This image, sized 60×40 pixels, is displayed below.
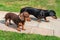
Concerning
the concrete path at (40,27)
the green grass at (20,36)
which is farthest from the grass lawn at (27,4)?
the green grass at (20,36)

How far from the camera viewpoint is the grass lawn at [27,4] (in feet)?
44.0

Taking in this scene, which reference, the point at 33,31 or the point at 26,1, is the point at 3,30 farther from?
the point at 26,1

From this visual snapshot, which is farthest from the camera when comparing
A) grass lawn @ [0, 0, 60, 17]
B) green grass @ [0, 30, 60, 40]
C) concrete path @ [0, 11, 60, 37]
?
grass lawn @ [0, 0, 60, 17]

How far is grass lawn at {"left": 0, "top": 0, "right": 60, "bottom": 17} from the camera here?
1340cm

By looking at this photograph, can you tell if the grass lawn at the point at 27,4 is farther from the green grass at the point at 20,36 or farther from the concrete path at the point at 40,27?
the green grass at the point at 20,36

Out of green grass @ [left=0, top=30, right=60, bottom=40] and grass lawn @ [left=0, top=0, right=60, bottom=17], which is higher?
grass lawn @ [left=0, top=0, right=60, bottom=17]

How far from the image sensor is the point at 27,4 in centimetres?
1441

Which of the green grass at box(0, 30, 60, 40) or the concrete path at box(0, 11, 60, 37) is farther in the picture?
the concrete path at box(0, 11, 60, 37)

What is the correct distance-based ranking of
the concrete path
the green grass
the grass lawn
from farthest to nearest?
1. the grass lawn
2. the concrete path
3. the green grass

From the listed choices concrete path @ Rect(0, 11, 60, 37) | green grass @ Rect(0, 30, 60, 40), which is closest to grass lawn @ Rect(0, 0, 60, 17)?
concrete path @ Rect(0, 11, 60, 37)

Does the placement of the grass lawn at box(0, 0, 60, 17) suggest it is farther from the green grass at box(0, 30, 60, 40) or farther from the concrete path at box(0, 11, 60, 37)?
the green grass at box(0, 30, 60, 40)

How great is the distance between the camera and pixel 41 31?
30.6ft

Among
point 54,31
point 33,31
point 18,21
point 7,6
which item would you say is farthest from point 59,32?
point 7,6

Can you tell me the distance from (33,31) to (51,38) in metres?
1.04
